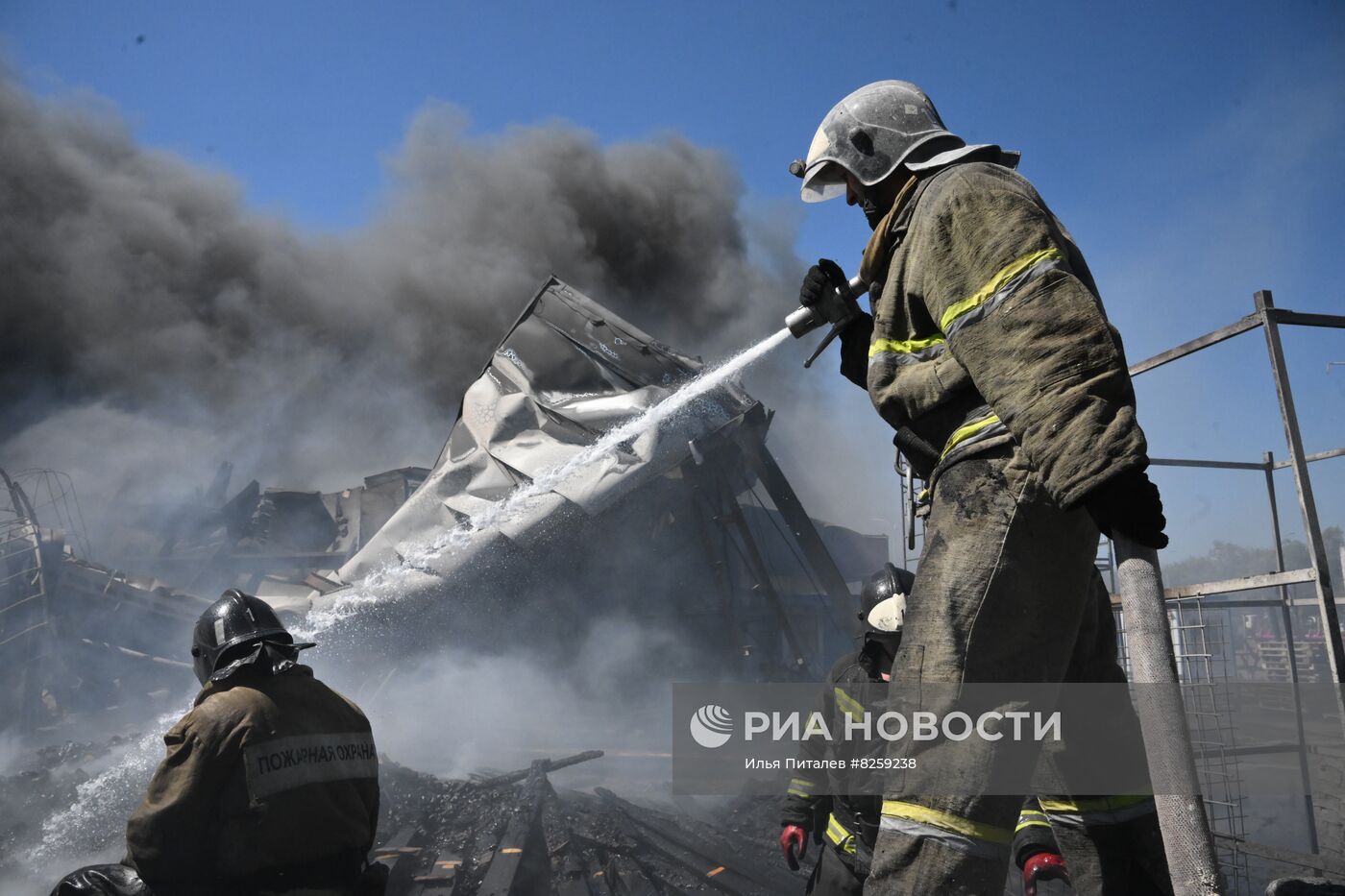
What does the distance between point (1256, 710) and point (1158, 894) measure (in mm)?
17373

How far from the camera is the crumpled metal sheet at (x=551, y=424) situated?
7.06m

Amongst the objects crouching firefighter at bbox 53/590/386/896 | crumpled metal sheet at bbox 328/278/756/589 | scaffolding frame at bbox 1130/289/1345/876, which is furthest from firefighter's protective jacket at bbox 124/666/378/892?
crumpled metal sheet at bbox 328/278/756/589

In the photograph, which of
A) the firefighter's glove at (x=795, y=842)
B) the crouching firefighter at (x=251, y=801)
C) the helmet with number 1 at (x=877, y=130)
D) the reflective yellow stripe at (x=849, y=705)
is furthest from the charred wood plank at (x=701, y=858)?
the helmet with number 1 at (x=877, y=130)

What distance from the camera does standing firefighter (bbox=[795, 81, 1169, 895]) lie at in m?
1.15

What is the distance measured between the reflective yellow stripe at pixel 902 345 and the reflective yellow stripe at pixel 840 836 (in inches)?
82.7

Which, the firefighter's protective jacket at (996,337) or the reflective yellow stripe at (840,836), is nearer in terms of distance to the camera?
the firefighter's protective jacket at (996,337)

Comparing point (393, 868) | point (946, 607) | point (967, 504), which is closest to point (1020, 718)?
point (946, 607)

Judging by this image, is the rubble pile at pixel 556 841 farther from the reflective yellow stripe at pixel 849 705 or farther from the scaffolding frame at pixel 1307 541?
the scaffolding frame at pixel 1307 541

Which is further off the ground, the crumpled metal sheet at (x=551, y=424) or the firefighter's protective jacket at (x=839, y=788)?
the crumpled metal sheet at (x=551, y=424)

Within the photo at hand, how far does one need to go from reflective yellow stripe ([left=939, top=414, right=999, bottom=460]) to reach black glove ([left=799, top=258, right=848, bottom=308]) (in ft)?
1.88

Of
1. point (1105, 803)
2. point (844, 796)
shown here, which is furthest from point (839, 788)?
point (1105, 803)

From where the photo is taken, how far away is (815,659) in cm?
912

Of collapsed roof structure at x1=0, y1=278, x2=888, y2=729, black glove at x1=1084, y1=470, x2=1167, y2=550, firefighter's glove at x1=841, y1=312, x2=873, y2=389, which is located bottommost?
black glove at x1=1084, y1=470, x2=1167, y2=550

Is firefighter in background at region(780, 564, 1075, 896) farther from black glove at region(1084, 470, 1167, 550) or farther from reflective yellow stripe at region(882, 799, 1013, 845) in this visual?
black glove at region(1084, 470, 1167, 550)
